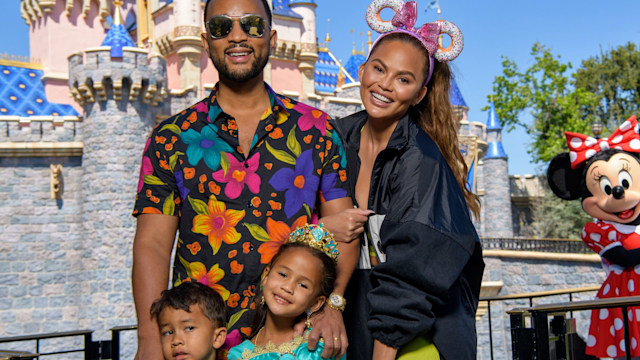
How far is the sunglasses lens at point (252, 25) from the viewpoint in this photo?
7.89ft

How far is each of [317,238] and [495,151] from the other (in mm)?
22566

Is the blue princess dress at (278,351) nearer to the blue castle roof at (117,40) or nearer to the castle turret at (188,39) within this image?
the blue castle roof at (117,40)

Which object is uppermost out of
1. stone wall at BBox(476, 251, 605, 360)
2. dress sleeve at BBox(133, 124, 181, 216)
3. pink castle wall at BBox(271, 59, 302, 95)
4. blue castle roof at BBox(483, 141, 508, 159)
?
pink castle wall at BBox(271, 59, 302, 95)

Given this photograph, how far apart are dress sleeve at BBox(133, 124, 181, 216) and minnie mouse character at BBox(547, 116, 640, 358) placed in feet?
13.7

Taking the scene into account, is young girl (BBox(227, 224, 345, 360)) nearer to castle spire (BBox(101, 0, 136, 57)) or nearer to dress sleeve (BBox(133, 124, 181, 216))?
dress sleeve (BBox(133, 124, 181, 216))

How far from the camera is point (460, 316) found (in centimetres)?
222

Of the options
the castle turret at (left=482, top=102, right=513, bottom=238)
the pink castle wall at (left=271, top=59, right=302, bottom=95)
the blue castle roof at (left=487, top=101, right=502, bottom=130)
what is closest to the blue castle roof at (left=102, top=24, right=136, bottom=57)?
the pink castle wall at (left=271, top=59, right=302, bottom=95)

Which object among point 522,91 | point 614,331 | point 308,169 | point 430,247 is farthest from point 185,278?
point 522,91

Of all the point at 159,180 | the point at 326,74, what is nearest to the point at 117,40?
the point at 326,74

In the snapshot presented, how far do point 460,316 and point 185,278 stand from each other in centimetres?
93

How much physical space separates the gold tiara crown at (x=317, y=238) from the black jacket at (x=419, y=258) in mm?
157

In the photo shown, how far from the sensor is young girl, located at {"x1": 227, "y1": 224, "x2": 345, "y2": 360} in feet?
7.34

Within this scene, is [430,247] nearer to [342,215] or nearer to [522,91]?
[342,215]

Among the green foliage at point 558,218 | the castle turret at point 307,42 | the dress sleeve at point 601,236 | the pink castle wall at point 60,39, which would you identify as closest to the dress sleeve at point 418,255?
the dress sleeve at point 601,236
